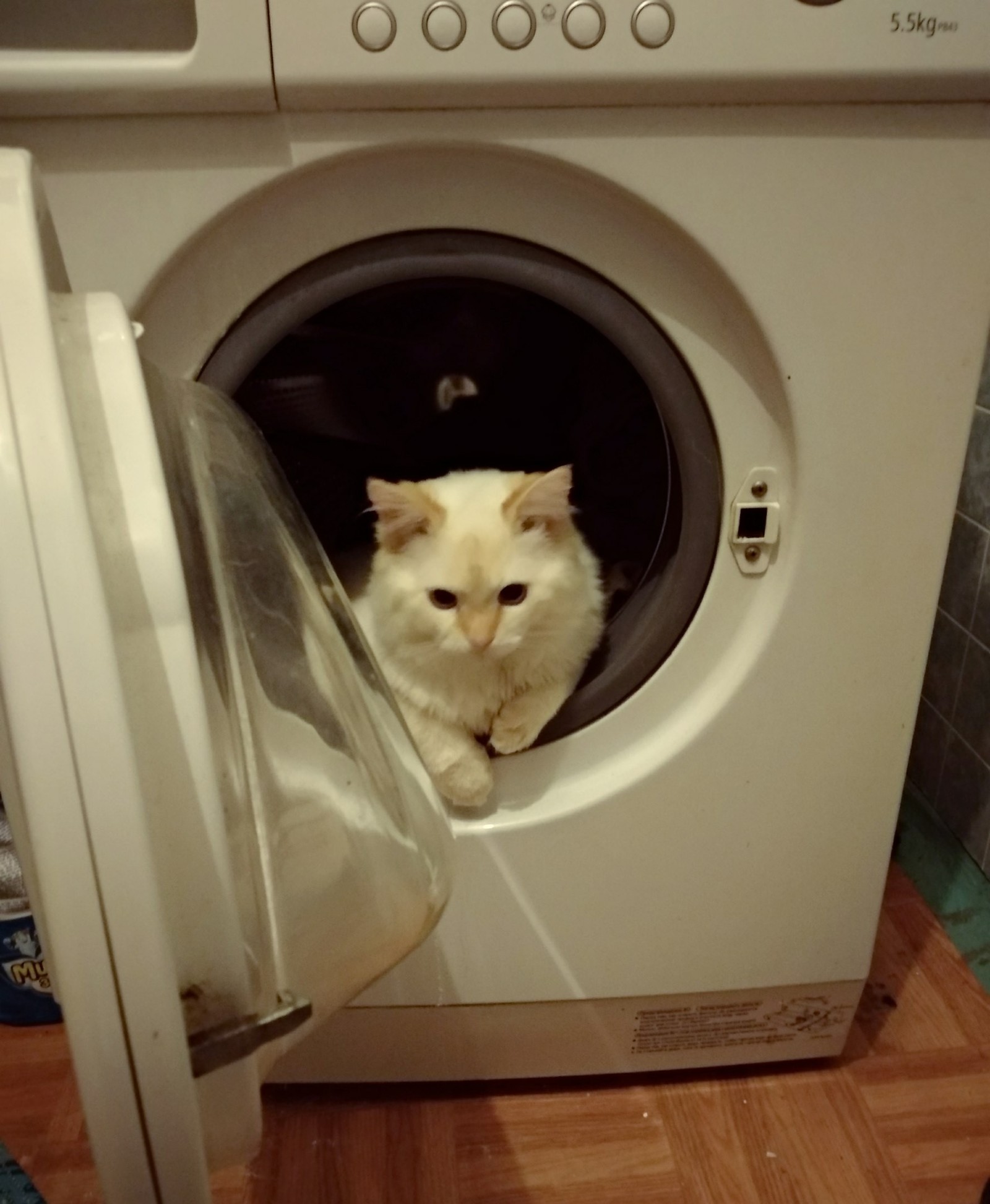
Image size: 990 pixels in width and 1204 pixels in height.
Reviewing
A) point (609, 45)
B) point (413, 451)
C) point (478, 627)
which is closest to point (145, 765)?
point (478, 627)

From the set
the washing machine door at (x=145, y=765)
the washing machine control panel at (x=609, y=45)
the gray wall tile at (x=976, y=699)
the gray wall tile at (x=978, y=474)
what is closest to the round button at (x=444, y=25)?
the washing machine control panel at (x=609, y=45)

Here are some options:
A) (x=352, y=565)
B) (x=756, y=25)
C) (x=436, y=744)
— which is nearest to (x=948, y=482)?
(x=756, y=25)

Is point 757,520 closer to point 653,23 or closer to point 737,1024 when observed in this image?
point 653,23

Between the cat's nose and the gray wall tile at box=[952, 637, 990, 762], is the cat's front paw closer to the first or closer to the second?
the cat's nose

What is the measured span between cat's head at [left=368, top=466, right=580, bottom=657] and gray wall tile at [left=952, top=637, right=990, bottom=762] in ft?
1.83

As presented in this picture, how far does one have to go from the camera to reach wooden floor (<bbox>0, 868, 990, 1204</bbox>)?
0.81m

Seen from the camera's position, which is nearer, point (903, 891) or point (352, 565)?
point (352, 565)

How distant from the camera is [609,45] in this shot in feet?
1.72

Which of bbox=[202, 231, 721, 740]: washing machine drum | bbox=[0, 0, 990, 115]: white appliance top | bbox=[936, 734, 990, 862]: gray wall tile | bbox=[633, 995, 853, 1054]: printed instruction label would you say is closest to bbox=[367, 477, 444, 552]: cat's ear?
bbox=[202, 231, 721, 740]: washing machine drum

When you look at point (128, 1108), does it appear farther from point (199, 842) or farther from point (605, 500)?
point (605, 500)

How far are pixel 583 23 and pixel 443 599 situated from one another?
0.40 metres

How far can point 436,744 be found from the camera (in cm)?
73

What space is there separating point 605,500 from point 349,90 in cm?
42

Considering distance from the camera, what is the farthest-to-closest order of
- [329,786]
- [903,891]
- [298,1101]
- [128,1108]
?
[903,891]
[298,1101]
[329,786]
[128,1108]
